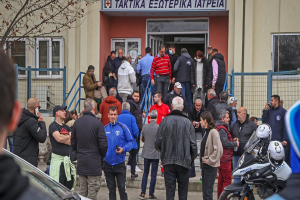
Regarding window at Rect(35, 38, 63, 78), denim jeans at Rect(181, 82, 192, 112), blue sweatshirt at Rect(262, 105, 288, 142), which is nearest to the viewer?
blue sweatshirt at Rect(262, 105, 288, 142)

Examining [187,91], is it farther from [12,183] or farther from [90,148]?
[12,183]

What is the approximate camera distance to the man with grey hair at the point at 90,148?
22.0 ft

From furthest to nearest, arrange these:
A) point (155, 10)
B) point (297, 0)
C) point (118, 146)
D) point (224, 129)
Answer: point (155, 10), point (297, 0), point (224, 129), point (118, 146)

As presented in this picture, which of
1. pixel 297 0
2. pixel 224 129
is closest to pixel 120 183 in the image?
pixel 224 129

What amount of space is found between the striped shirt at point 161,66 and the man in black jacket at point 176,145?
548 centimetres

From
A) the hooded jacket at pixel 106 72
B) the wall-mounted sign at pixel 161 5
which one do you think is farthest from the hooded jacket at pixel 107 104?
the wall-mounted sign at pixel 161 5

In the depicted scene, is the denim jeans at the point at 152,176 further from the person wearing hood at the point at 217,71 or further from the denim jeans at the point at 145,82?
the denim jeans at the point at 145,82

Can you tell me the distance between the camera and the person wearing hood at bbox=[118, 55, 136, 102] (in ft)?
41.8

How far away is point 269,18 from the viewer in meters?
14.2

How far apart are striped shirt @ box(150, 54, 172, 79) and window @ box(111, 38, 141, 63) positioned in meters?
4.09

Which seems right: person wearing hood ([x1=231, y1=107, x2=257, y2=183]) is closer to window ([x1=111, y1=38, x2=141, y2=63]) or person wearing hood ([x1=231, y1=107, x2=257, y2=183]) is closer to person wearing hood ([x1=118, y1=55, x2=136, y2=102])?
person wearing hood ([x1=118, y1=55, x2=136, y2=102])

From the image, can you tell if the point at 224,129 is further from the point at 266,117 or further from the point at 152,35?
the point at 152,35

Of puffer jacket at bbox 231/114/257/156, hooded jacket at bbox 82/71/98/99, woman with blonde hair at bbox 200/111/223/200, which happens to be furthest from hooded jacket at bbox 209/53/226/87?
woman with blonde hair at bbox 200/111/223/200

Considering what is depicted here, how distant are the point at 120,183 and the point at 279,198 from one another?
19.1 feet
